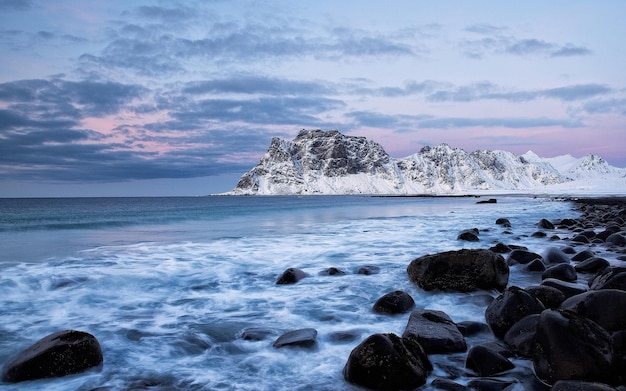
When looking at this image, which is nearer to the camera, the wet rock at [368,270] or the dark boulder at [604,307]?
the dark boulder at [604,307]

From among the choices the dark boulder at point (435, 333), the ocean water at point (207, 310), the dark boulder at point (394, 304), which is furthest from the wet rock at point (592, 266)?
the dark boulder at point (435, 333)

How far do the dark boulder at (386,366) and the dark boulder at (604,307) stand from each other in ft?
7.72

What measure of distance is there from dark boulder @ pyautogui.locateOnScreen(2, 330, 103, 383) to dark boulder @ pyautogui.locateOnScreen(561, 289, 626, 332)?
6096 mm

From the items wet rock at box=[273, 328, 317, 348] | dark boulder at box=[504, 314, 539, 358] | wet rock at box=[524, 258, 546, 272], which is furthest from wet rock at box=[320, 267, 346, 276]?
dark boulder at box=[504, 314, 539, 358]

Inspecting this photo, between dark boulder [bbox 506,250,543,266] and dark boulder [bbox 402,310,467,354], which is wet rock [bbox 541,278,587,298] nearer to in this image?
dark boulder [bbox 402,310,467,354]

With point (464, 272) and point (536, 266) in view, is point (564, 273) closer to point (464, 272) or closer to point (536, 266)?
point (536, 266)

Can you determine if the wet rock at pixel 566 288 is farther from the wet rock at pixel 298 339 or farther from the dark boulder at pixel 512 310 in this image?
the wet rock at pixel 298 339

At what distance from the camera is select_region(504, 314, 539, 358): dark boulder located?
4.64 metres

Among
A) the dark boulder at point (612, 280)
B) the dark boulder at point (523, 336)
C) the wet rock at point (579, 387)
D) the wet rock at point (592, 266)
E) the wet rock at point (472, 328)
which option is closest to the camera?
the wet rock at point (579, 387)

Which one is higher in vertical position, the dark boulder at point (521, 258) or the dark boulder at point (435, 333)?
the dark boulder at point (435, 333)

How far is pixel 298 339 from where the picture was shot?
536 centimetres

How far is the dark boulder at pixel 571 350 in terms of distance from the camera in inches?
150

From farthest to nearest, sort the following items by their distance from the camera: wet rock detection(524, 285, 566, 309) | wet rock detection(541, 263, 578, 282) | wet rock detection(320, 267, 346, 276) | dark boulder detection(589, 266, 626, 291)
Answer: wet rock detection(320, 267, 346, 276), wet rock detection(541, 263, 578, 282), dark boulder detection(589, 266, 626, 291), wet rock detection(524, 285, 566, 309)

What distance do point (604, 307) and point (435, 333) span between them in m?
2.11
